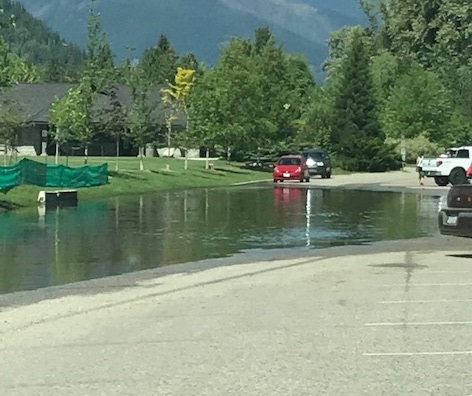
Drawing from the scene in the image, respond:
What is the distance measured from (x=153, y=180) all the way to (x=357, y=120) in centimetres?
3203

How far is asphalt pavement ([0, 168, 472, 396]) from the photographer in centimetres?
847

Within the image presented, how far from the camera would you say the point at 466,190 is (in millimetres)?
18359

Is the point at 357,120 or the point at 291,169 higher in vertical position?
the point at 357,120

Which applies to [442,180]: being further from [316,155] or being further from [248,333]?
[248,333]

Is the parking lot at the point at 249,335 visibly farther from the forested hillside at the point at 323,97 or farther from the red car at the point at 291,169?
the red car at the point at 291,169

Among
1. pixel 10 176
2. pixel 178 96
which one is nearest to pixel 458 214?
pixel 10 176

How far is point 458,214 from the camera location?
18.3 m

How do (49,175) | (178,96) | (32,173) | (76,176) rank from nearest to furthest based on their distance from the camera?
(32,173) < (49,175) < (76,176) < (178,96)

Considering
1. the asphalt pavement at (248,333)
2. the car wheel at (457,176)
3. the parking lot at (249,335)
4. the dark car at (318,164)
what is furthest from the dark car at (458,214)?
the dark car at (318,164)

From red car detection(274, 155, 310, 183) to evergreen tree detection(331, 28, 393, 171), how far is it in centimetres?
1782

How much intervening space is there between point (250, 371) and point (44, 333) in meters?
3.14

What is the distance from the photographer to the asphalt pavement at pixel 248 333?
8.47 metres

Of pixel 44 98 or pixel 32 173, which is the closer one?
pixel 32 173

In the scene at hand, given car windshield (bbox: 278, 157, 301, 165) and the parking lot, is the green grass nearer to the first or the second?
car windshield (bbox: 278, 157, 301, 165)
